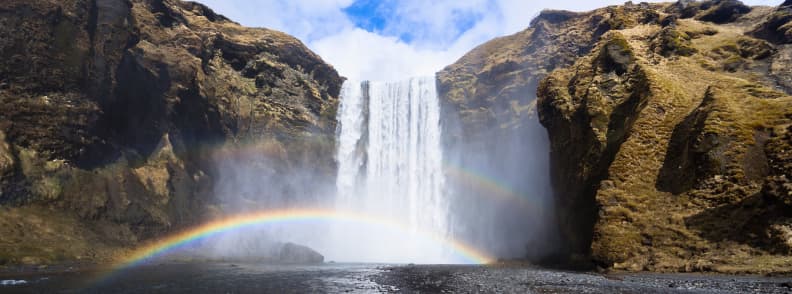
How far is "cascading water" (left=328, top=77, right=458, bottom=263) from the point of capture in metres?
66.3

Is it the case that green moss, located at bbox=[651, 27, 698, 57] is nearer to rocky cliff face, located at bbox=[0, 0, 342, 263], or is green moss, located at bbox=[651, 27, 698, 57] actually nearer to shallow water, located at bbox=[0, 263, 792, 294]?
shallow water, located at bbox=[0, 263, 792, 294]

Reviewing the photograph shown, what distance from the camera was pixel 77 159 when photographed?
4538 cm

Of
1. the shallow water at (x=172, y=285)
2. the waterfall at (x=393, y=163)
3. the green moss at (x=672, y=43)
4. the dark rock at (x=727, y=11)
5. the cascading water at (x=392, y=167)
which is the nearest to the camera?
the shallow water at (x=172, y=285)

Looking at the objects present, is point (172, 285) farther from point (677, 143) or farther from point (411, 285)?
point (677, 143)

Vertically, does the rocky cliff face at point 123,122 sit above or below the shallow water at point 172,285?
above

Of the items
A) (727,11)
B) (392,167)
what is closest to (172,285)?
(392,167)

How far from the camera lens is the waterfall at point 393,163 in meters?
67.0

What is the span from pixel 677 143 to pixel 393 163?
44590mm

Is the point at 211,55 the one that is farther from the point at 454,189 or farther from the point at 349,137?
the point at 454,189

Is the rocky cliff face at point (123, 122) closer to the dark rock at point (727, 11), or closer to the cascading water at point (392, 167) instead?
the cascading water at point (392, 167)

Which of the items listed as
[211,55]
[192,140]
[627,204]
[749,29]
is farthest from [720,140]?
[211,55]

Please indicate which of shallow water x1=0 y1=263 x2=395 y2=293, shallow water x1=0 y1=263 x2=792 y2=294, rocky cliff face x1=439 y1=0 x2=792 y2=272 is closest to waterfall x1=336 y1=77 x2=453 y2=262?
rocky cliff face x1=439 y1=0 x2=792 y2=272

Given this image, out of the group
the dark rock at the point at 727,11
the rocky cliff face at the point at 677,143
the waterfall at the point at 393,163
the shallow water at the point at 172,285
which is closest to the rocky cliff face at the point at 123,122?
the waterfall at the point at 393,163

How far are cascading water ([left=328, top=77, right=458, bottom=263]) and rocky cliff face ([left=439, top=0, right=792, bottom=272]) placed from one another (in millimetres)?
27006
